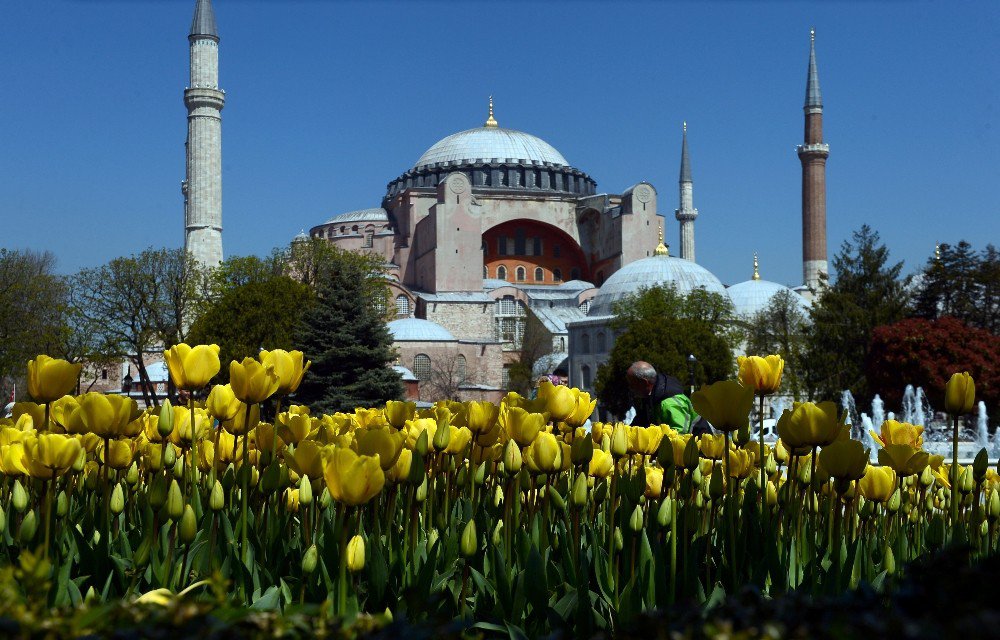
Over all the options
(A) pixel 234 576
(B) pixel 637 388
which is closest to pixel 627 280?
(B) pixel 637 388

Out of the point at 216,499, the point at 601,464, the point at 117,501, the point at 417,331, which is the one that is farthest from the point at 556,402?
the point at 417,331

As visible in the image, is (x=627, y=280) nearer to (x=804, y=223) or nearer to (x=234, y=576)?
(x=804, y=223)

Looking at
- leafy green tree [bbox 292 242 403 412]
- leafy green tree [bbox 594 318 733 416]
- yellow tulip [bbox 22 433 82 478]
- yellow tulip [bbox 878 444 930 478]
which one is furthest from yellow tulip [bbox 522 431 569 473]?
leafy green tree [bbox 594 318 733 416]

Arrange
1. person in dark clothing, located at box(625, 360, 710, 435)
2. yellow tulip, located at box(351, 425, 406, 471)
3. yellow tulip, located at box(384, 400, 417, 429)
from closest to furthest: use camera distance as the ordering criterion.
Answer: yellow tulip, located at box(351, 425, 406, 471) → yellow tulip, located at box(384, 400, 417, 429) → person in dark clothing, located at box(625, 360, 710, 435)

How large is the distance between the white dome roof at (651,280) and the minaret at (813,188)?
16.9 feet

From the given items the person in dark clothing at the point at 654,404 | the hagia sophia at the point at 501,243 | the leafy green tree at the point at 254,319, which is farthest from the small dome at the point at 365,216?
the person in dark clothing at the point at 654,404

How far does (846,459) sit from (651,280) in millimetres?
40985

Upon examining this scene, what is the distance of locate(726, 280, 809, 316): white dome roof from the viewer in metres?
47.2

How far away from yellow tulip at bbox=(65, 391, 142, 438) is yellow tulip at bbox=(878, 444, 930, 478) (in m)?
2.04

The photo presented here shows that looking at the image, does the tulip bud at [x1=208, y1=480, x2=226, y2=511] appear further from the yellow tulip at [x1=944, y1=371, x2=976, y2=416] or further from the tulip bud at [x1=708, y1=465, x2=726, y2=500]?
the yellow tulip at [x1=944, y1=371, x2=976, y2=416]

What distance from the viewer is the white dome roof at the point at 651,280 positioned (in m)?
A: 42.9

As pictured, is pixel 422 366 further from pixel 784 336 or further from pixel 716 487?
pixel 716 487

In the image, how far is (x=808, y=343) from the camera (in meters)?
33.6

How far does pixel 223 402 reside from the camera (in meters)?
2.87
